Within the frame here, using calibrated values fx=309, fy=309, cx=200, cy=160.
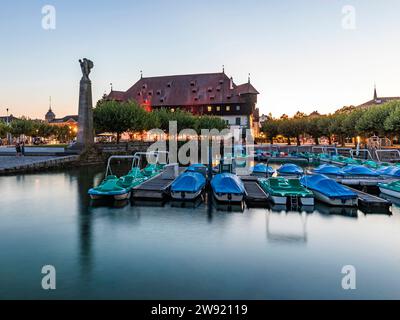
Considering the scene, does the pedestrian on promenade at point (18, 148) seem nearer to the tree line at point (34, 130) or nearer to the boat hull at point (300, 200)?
the tree line at point (34, 130)

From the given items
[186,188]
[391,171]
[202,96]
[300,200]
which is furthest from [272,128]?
[186,188]

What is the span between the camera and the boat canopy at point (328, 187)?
21344mm

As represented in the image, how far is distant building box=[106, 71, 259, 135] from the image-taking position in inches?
3723

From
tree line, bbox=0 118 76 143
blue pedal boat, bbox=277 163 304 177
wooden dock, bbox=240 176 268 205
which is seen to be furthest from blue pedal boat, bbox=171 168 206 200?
tree line, bbox=0 118 76 143

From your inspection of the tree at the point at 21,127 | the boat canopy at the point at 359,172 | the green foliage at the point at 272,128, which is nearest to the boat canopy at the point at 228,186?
the boat canopy at the point at 359,172

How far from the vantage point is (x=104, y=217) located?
19.1 meters

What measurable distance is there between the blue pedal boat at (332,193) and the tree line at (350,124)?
35023mm

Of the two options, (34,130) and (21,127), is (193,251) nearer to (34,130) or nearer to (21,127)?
(21,127)

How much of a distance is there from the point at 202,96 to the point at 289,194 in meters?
80.1

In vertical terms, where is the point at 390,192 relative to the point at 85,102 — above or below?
below

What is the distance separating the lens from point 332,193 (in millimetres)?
21641

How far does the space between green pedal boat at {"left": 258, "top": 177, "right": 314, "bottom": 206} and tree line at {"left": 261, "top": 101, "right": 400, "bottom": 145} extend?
1443 inches

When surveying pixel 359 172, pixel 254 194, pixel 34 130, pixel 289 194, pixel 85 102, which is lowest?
pixel 254 194

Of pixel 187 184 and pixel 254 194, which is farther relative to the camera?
pixel 254 194
